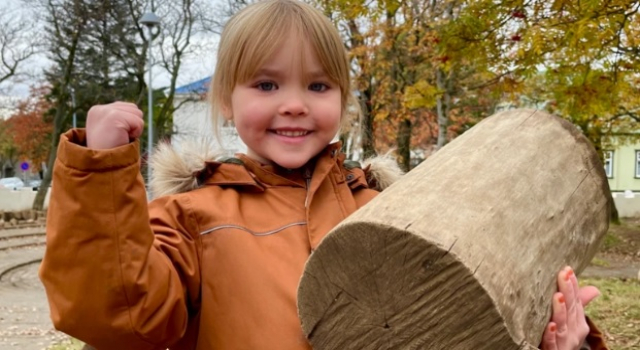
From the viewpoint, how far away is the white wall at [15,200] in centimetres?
2377

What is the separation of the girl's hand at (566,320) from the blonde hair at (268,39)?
2.38ft

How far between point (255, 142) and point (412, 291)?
0.67m

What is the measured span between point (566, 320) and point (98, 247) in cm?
99

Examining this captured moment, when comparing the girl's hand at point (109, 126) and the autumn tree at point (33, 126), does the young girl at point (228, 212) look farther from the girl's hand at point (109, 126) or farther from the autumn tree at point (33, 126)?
the autumn tree at point (33, 126)

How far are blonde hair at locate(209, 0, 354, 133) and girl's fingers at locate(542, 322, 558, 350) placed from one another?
766mm

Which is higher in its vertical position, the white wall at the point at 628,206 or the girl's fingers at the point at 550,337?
the girl's fingers at the point at 550,337

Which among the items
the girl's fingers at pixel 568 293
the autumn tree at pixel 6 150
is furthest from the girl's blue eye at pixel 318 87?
the autumn tree at pixel 6 150

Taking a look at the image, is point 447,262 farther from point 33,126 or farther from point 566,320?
point 33,126

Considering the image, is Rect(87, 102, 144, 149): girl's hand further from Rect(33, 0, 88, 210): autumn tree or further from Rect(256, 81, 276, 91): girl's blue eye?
Rect(33, 0, 88, 210): autumn tree

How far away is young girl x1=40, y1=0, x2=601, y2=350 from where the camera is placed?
1252mm

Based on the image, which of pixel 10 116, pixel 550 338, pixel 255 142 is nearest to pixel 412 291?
pixel 550 338

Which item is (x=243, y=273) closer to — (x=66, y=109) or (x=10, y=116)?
(x=66, y=109)

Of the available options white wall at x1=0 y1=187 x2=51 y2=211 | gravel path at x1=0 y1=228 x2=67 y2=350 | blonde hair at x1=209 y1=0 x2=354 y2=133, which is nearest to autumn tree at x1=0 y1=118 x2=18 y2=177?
white wall at x1=0 y1=187 x2=51 y2=211

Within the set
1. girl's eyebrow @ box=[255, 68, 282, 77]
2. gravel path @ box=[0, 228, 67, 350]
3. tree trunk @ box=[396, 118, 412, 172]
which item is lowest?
gravel path @ box=[0, 228, 67, 350]
